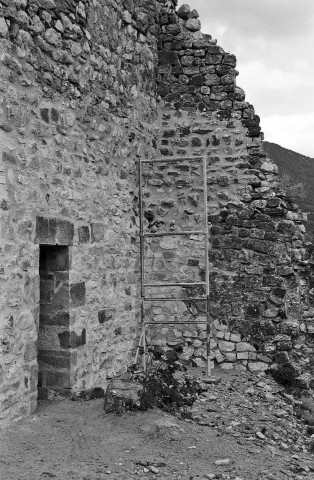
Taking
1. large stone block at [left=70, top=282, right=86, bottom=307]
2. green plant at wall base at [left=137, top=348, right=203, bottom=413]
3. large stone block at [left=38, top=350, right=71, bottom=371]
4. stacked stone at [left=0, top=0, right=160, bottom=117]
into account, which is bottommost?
green plant at wall base at [left=137, top=348, right=203, bottom=413]

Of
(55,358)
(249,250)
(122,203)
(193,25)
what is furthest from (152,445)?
(193,25)

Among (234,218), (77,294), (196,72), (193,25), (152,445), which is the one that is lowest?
(152,445)

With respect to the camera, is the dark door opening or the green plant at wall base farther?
the dark door opening

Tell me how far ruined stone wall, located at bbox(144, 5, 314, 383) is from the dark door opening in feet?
7.15

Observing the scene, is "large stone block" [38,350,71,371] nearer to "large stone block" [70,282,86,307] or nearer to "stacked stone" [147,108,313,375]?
"large stone block" [70,282,86,307]

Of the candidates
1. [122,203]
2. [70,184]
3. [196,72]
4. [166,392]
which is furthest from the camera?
[196,72]

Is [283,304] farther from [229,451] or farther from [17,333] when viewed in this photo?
[17,333]

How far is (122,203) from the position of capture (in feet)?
22.3

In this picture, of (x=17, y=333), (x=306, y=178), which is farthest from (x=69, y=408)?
(x=306, y=178)

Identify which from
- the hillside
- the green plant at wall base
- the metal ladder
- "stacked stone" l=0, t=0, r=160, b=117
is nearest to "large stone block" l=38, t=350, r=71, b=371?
the green plant at wall base

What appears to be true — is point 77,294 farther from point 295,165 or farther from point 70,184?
point 295,165

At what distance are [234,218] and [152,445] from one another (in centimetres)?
367

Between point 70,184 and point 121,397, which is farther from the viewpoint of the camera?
point 70,184

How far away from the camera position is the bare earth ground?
13.4 feet
